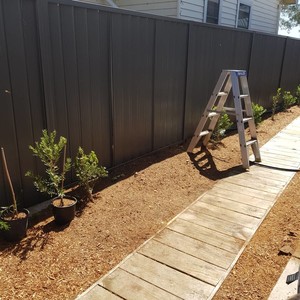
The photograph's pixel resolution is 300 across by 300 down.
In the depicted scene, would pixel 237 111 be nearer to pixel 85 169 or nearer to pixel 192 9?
pixel 85 169

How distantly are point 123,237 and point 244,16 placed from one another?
10504 millimetres

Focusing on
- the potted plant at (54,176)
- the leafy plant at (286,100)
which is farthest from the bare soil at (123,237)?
the leafy plant at (286,100)

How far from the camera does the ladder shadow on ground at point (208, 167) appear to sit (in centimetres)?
468

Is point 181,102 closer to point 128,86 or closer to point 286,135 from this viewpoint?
point 128,86

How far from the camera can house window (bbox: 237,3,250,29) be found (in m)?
10.9

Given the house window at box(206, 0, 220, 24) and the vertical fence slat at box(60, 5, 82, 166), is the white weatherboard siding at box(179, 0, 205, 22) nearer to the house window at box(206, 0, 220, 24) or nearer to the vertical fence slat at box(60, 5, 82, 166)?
the house window at box(206, 0, 220, 24)

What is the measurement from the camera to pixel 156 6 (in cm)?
821

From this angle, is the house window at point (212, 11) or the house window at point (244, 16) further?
Result: the house window at point (244, 16)

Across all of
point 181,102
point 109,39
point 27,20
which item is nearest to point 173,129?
point 181,102

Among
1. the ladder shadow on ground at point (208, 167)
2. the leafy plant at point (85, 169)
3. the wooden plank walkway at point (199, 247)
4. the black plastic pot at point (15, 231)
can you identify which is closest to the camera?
the wooden plank walkway at point (199, 247)

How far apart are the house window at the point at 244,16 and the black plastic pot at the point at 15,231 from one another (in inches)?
406

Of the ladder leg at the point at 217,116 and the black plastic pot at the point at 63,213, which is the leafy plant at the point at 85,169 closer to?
the black plastic pot at the point at 63,213

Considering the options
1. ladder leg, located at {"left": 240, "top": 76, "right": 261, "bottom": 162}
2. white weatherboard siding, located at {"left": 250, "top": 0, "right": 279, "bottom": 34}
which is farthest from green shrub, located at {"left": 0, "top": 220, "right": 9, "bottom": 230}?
white weatherboard siding, located at {"left": 250, "top": 0, "right": 279, "bottom": 34}

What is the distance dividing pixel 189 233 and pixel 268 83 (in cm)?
679
